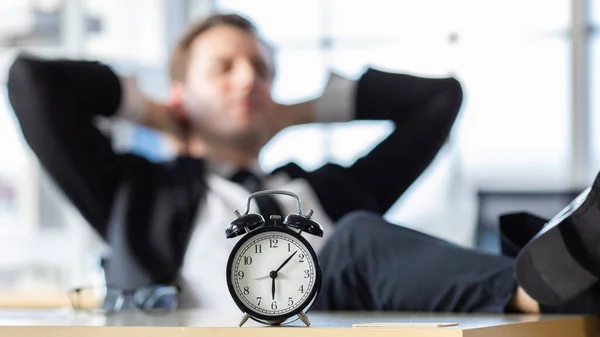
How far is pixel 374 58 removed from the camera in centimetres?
430

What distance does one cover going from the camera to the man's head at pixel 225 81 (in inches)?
88.9

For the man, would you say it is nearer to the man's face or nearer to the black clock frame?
the man's face

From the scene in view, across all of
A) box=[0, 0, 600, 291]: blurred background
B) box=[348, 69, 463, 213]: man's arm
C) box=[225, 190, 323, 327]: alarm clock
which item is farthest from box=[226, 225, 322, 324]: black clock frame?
box=[0, 0, 600, 291]: blurred background

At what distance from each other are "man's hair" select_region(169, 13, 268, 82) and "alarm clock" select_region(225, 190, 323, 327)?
4.70 feet

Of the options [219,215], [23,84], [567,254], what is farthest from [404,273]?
[23,84]

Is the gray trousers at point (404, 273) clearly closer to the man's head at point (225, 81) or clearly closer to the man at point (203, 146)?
the man at point (203, 146)

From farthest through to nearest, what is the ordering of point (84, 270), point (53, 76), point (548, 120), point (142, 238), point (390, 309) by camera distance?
point (84, 270) < point (548, 120) < point (53, 76) < point (142, 238) < point (390, 309)

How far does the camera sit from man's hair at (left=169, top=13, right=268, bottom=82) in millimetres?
2373

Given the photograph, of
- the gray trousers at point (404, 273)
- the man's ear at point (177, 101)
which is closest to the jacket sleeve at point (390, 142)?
the man's ear at point (177, 101)

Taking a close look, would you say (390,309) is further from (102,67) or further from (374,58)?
(374,58)

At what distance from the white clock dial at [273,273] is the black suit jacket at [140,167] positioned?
110cm

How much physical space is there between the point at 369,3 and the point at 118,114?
2.17m

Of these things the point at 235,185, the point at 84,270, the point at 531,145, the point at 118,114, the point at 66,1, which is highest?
the point at 66,1

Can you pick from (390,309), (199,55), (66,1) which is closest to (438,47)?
(66,1)
